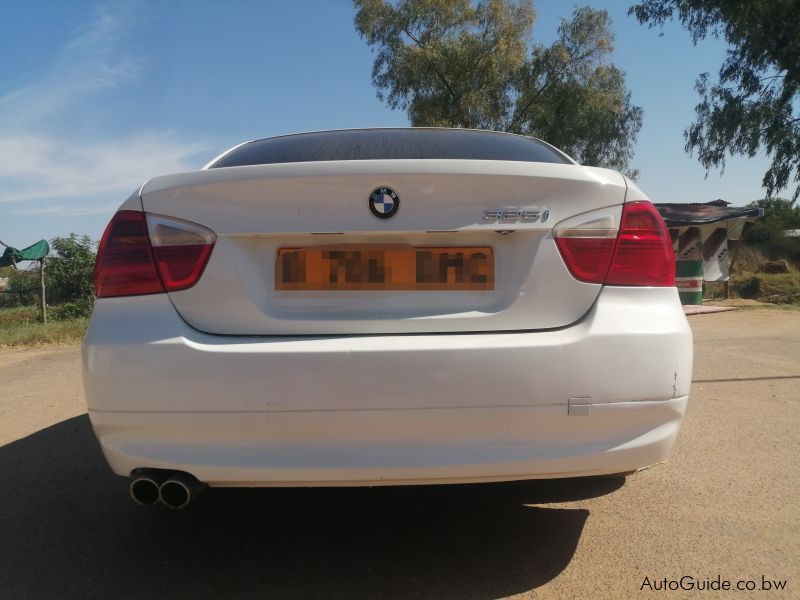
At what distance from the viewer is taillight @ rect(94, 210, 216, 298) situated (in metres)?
2.12

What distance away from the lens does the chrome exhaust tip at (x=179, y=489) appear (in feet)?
6.85

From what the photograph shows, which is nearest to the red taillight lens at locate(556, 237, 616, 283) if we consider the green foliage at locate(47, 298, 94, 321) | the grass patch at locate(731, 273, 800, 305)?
the green foliage at locate(47, 298, 94, 321)

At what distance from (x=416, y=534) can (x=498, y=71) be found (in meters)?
21.4

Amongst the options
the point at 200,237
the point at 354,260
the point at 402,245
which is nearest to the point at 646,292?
the point at 402,245

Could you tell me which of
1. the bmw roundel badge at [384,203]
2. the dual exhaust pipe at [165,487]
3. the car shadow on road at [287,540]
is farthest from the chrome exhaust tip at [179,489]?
the bmw roundel badge at [384,203]

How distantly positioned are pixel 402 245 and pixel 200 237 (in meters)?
0.65

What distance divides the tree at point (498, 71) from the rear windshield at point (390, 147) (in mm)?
19827

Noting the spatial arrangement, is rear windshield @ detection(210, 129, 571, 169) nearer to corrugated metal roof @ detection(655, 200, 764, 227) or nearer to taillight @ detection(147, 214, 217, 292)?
taillight @ detection(147, 214, 217, 292)

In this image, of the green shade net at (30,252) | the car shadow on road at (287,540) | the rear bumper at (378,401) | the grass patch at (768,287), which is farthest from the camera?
the grass patch at (768,287)

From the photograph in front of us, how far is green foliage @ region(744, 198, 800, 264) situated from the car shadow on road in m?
26.0

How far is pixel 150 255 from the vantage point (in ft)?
7.04

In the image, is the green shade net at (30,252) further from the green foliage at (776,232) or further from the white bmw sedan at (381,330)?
the green foliage at (776,232)

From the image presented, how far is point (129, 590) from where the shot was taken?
2.27m

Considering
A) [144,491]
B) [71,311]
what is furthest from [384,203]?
[71,311]
